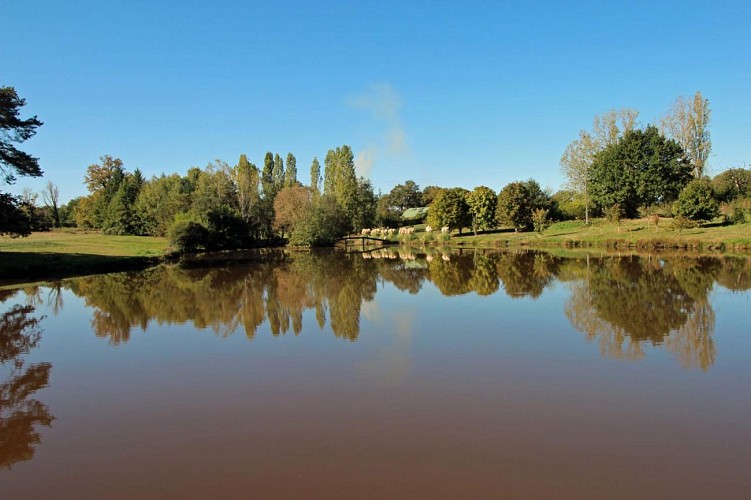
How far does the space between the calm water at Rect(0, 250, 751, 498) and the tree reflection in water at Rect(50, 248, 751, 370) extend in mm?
141

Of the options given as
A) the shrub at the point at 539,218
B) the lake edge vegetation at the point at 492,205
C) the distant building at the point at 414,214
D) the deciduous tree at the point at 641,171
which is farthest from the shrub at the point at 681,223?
the distant building at the point at 414,214

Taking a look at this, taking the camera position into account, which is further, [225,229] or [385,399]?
[225,229]

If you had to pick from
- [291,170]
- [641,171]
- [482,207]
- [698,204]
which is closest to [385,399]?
[698,204]

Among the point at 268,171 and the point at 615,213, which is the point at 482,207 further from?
the point at 268,171

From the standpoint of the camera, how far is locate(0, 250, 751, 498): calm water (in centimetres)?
464

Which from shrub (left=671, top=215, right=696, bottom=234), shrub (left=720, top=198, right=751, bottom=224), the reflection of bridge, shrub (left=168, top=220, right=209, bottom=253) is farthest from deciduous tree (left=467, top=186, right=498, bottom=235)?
shrub (left=168, top=220, right=209, bottom=253)

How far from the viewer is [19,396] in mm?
7262

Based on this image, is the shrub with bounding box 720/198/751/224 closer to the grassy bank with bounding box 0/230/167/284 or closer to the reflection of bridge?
the reflection of bridge

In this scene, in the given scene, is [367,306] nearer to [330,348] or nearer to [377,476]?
[330,348]

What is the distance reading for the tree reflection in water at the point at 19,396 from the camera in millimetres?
5594

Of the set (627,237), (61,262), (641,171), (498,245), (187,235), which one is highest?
(641,171)

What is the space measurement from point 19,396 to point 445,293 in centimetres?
1234

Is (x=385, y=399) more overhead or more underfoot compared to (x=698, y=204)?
more underfoot

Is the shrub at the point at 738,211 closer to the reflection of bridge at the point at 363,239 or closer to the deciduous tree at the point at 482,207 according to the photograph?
the deciduous tree at the point at 482,207
